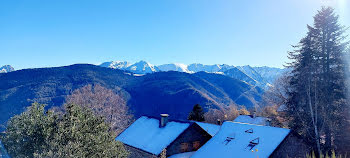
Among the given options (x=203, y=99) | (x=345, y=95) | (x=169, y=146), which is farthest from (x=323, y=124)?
(x=203, y=99)

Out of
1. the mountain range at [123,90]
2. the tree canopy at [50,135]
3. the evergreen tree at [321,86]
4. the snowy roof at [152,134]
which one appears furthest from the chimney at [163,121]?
the mountain range at [123,90]

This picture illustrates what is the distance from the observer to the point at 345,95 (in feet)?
75.0

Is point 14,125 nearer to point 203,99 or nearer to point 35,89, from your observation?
point 203,99

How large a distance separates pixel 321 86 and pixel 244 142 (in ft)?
36.4

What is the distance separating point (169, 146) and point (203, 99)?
93.8m

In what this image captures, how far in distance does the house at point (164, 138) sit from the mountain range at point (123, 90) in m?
70.7

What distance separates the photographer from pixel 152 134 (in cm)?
2459

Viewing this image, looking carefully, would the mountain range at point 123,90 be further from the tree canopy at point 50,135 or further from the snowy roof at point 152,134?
the tree canopy at point 50,135

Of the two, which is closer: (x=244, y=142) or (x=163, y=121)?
(x=244, y=142)

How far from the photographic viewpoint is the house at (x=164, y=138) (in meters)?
21.9

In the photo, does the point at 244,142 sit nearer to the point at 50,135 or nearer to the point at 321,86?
the point at 321,86

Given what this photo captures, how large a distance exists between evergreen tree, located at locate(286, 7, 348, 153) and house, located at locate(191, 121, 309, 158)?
14.3ft

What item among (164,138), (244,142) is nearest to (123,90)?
(164,138)

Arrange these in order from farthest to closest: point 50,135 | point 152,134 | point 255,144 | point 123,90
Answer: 1. point 123,90
2. point 152,134
3. point 255,144
4. point 50,135
